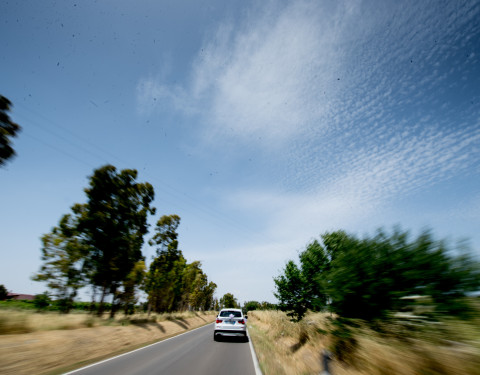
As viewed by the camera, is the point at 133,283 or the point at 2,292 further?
the point at 2,292

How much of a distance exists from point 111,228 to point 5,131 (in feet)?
29.1

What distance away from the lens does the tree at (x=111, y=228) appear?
16.6 meters

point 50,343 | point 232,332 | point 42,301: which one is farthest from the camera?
point 42,301

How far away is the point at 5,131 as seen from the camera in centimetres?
1055

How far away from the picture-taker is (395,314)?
657 cm

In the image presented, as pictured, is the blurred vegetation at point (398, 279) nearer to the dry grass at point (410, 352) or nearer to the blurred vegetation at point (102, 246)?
the dry grass at point (410, 352)

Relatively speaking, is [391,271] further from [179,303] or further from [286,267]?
[179,303]

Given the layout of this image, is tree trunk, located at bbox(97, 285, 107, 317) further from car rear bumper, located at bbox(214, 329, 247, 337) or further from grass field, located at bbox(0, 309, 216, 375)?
car rear bumper, located at bbox(214, 329, 247, 337)


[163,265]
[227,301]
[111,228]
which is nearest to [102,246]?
[111,228]

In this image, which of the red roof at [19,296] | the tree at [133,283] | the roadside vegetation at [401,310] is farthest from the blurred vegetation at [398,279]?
the red roof at [19,296]

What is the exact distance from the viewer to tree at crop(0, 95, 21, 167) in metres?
10.4

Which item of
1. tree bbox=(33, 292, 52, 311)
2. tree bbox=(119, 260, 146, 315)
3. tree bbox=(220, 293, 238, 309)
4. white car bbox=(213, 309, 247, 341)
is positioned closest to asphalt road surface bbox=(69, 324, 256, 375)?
white car bbox=(213, 309, 247, 341)

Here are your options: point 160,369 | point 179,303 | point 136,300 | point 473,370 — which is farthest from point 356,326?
point 179,303

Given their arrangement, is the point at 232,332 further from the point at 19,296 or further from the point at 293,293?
the point at 19,296
